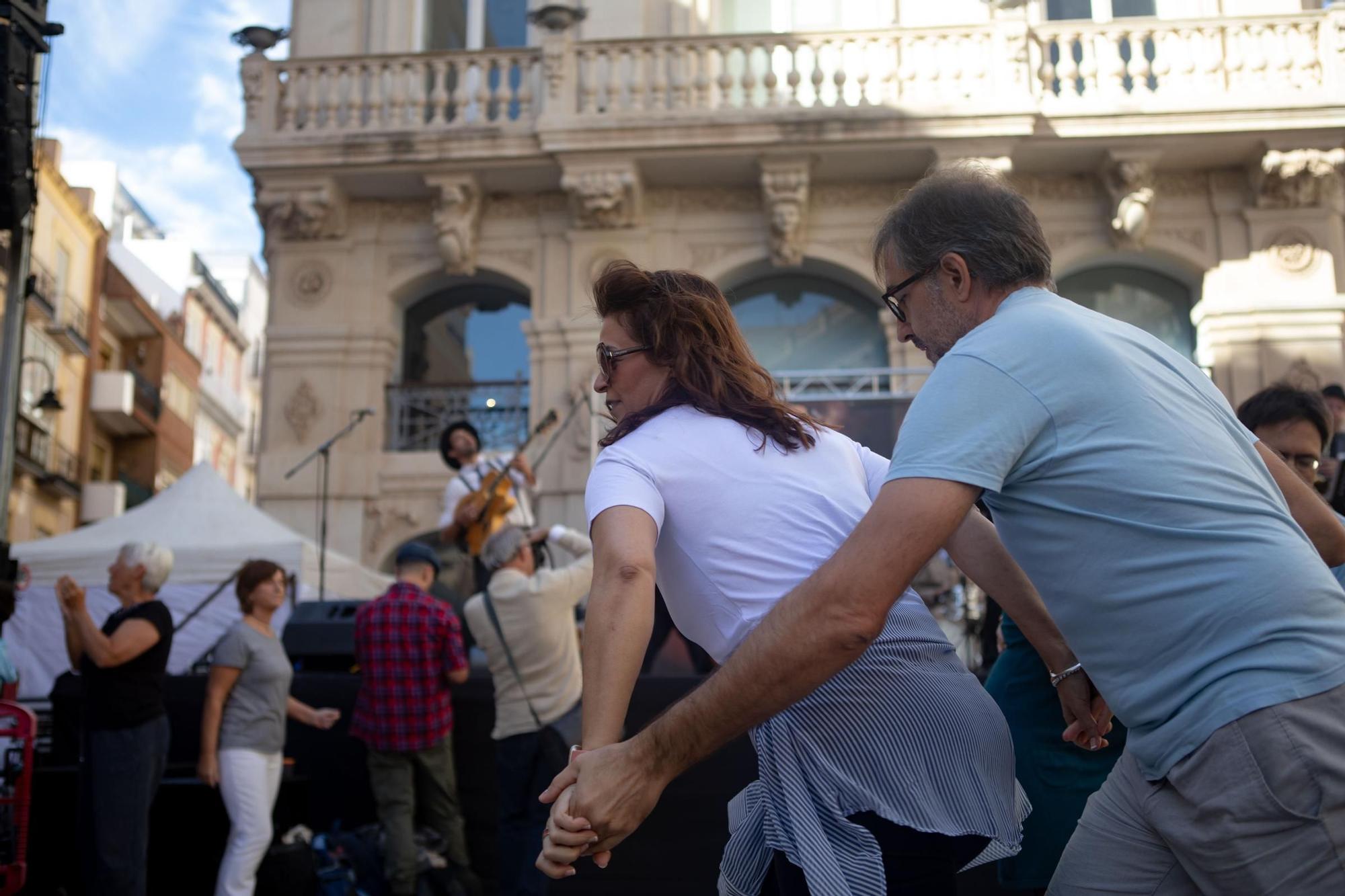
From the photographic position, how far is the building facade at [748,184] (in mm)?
13703

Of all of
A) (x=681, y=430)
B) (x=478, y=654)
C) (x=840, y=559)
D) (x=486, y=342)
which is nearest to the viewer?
(x=840, y=559)

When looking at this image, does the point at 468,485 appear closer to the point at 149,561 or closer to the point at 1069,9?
the point at 149,561

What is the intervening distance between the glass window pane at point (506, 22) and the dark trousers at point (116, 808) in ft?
38.3

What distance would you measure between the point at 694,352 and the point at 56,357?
36487mm

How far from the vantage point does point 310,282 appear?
14.9 meters

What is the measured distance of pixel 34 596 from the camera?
1271 cm

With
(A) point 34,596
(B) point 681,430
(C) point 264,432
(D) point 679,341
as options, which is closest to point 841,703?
(B) point 681,430

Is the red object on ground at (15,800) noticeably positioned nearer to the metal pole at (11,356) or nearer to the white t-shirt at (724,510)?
the metal pole at (11,356)

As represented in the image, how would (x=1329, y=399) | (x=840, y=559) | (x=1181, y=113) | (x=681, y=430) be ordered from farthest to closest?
(x=1181, y=113)
(x=1329, y=399)
(x=681, y=430)
(x=840, y=559)

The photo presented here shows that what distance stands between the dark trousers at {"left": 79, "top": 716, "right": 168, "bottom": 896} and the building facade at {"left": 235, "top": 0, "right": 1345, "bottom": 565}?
24.8 feet

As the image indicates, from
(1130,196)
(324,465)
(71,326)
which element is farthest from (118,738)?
(71,326)

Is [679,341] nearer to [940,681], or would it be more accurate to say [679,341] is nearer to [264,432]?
[940,681]

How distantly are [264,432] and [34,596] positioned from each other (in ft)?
9.52

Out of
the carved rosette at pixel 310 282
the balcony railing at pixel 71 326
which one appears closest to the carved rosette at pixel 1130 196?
the carved rosette at pixel 310 282
